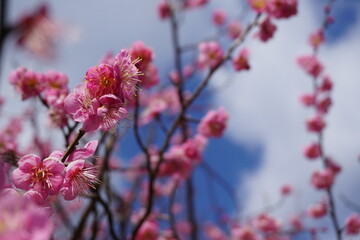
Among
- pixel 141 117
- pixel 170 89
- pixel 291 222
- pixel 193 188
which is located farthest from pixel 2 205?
pixel 291 222

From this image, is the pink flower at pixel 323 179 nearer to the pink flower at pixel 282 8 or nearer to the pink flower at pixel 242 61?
the pink flower at pixel 242 61

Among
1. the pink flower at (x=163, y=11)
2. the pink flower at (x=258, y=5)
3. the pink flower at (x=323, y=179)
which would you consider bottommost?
the pink flower at (x=323, y=179)

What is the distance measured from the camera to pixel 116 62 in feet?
3.93

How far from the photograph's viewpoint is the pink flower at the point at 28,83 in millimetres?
2045

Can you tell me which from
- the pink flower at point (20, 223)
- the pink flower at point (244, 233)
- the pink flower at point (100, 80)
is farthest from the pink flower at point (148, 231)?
the pink flower at point (20, 223)

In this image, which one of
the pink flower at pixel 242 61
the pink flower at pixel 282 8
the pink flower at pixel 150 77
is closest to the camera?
the pink flower at pixel 150 77

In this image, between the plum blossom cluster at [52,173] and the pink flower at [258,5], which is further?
the pink flower at [258,5]

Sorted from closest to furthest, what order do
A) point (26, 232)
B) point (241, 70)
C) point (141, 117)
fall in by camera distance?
point (26, 232), point (241, 70), point (141, 117)

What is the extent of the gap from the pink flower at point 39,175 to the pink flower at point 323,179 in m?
3.96

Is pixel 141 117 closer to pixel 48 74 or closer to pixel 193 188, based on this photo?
pixel 48 74

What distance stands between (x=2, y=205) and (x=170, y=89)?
6490mm

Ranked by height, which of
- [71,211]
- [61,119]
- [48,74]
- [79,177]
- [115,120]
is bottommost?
[71,211]

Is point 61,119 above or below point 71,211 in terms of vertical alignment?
above

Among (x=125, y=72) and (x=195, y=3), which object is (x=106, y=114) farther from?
(x=195, y=3)
